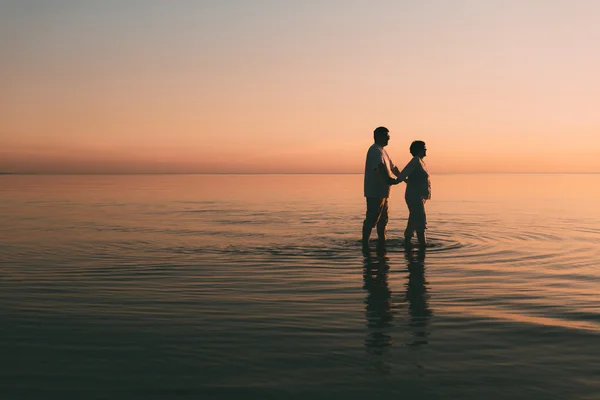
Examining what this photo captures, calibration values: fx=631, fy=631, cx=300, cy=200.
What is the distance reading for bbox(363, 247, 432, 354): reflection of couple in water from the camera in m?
5.72

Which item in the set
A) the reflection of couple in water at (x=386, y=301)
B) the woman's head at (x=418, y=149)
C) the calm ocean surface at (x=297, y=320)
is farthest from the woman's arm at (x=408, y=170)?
the reflection of couple in water at (x=386, y=301)

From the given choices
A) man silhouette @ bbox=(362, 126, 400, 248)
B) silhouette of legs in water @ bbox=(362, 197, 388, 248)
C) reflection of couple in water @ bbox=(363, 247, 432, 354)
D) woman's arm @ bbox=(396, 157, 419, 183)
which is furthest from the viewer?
silhouette of legs in water @ bbox=(362, 197, 388, 248)

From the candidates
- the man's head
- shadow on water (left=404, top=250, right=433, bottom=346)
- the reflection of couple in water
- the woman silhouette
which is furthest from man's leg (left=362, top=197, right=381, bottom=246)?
shadow on water (left=404, top=250, right=433, bottom=346)

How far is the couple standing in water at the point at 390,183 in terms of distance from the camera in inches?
486

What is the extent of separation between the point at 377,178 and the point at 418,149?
1.04 m

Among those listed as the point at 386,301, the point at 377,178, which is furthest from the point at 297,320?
the point at 377,178

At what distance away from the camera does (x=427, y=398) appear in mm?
4188

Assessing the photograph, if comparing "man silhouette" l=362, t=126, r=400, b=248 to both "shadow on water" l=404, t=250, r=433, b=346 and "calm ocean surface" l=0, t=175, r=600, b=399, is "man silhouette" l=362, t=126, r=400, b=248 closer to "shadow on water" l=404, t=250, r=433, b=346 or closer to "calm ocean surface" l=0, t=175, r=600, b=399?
"calm ocean surface" l=0, t=175, r=600, b=399

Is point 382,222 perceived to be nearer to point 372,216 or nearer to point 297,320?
point 372,216

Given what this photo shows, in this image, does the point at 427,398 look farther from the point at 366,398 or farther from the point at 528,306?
the point at 528,306

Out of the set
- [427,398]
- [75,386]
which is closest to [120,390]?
[75,386]

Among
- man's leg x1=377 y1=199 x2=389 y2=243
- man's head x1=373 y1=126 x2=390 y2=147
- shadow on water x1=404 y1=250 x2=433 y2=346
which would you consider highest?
man's head x1=373 y1=126 x2=390 y2=147

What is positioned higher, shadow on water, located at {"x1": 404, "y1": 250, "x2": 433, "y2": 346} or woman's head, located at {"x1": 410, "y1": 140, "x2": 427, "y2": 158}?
woman's head, located at {"x1": 410, "y1": 140, "x2": 427, "y2": 158}

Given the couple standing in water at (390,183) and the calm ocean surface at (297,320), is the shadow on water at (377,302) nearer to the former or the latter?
the calm ocean surface at (297,320)
